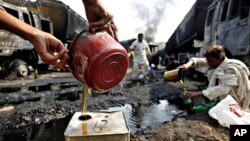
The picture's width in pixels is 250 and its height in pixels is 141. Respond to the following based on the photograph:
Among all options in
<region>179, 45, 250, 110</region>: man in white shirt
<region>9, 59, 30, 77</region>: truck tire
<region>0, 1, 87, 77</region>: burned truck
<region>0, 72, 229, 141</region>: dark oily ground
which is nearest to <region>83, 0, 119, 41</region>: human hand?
<region>0, 72, 229, 141</region>: dark oily ground

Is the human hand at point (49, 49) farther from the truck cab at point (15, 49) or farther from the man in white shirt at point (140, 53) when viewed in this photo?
the truck cab at point (15, 49)

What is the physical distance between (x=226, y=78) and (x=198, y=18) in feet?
21.5

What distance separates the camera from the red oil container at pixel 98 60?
157cm

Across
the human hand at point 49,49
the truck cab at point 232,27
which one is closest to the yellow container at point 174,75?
the truck cab at point 232,27

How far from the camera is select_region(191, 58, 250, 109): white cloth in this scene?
2.98 meters

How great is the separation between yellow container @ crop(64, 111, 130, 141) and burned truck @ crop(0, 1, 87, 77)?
4418 mm

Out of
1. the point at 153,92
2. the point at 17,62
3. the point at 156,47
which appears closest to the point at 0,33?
the point at 17,62

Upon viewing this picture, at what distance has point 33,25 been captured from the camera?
10172 mm

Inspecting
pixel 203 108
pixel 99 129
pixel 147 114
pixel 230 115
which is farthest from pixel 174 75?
pixel 99 129

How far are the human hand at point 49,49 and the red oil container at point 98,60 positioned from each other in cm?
12

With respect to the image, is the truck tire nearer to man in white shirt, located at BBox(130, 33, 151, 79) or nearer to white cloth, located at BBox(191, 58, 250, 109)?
man in white shirt, located at BBox(130, 33, 151, 79)

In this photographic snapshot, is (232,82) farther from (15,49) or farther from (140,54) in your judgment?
(15,49)

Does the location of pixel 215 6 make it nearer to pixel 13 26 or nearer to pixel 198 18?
pixel 198 18

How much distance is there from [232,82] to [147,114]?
5.42 feet
